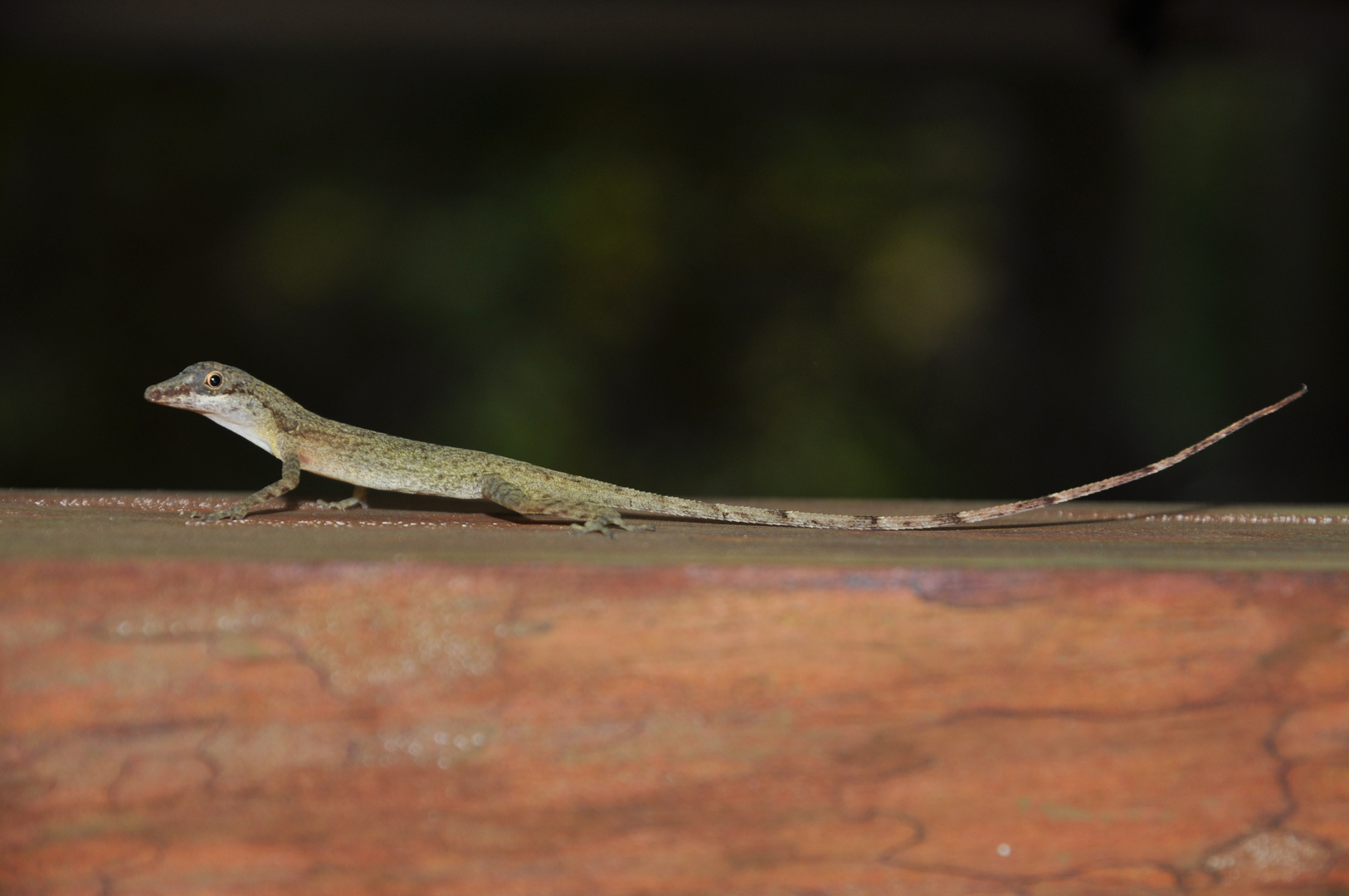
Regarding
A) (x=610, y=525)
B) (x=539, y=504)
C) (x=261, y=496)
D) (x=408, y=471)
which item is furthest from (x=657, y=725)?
(x=408, y=471)

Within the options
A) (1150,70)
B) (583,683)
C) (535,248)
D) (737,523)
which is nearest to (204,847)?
(583,683)

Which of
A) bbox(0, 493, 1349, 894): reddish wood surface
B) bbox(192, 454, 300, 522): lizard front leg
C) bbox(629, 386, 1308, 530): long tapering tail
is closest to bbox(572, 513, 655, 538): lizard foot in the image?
bbox(629, 386, 1308, 530): long tapering tail

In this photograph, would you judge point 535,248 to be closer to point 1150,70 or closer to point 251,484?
point 251,484

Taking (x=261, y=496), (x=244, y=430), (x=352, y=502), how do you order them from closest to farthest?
(x=261, y=496)
(x=352, y=502)
(x=244, y=430)

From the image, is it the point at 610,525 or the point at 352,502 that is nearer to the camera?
the point at 610,525

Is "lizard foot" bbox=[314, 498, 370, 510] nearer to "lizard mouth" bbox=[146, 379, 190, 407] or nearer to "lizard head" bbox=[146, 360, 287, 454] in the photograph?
"lizard head" bbox=[146, 360, 287, 454]

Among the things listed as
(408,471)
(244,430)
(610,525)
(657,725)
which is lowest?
(657,725)

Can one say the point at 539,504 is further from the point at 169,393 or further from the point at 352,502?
the point at 169,393
